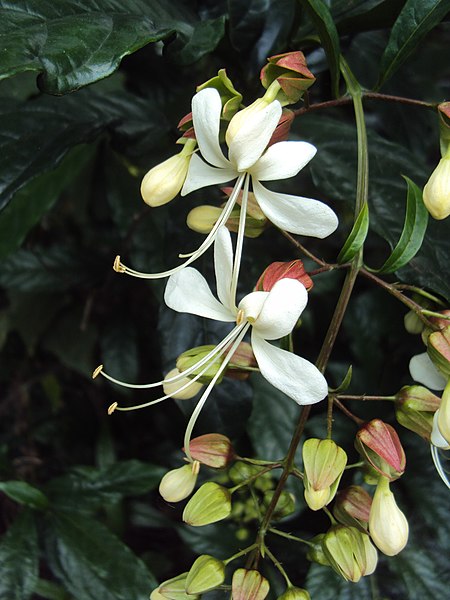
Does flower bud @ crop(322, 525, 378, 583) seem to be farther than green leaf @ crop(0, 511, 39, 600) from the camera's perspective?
No

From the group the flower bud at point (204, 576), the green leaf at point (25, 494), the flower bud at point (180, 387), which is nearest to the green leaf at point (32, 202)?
the green leaf at point (25, 494)

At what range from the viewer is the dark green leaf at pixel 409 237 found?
1.83ft

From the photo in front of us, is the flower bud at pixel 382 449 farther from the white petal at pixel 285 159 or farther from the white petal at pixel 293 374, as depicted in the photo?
the white petal at pixel 285 159

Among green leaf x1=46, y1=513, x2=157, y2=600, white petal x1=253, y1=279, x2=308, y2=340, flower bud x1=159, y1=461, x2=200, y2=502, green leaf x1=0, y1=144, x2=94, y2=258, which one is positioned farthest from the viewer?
green leaf x1=0, y1=144, x2=94, y2=258

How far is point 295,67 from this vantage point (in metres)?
0.54

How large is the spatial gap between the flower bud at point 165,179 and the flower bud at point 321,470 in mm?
215

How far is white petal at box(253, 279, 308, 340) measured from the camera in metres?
0.48

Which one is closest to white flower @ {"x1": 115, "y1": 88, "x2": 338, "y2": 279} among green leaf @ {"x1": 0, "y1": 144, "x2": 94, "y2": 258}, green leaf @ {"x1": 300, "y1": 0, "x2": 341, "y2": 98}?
green leaf @ {"x1": 300, "y1": 0, "x2": 341, "y2": 98}

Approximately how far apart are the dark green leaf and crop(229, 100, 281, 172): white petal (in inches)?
5.1

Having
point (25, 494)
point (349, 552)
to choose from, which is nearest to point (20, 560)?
point (25, 494)

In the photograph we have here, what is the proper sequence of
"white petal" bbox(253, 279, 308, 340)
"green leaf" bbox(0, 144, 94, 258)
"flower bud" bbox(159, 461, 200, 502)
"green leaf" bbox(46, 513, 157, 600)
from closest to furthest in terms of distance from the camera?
"white petal" bbox(253, 279, 308, 340)
"flower bud" bbox(159, 461, 200, 502)
"green leaf" bbox(46, 513, 157, 600)
"green leaf" bbox(0, 144, 94, 258)

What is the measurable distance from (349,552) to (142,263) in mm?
504

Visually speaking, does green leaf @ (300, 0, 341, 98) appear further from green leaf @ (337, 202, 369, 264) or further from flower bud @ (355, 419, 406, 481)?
flower bud @ (355, 419, 406, 481)

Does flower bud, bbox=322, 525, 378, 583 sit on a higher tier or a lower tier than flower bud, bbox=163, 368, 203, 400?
lower
